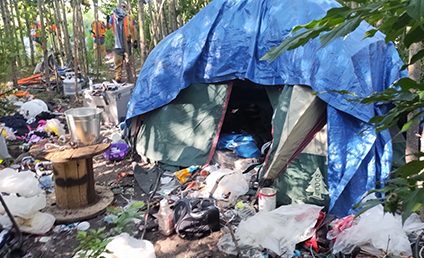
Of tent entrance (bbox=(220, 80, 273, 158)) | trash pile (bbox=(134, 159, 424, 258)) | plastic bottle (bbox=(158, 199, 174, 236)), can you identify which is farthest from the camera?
tent entrance (bbox=(220, 80, 273, 158))

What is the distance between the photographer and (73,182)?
3.83 m

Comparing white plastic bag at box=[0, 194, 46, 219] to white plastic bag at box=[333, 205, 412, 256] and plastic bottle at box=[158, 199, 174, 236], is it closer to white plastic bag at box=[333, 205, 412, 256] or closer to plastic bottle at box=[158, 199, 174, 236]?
plastic bottle at box=[158, 199, 174, 236]

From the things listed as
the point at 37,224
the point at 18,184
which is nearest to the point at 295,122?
the point at 37,224

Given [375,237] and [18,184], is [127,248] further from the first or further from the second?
[375,237]

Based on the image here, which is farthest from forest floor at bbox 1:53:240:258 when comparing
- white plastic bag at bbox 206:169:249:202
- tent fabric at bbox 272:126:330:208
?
tent fabric at bbox 272:126:330:208

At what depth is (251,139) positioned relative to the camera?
5012 millimetres

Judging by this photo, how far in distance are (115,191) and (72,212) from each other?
0.71 m

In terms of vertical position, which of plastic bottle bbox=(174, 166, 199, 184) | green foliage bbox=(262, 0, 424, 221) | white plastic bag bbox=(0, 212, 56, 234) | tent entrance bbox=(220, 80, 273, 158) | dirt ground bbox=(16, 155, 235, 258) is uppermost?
green foliage bbox=(262, 0, 424, 221)

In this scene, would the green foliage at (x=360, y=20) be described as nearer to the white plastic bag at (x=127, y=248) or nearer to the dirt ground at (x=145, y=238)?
the white plastic bag at (x=127, y=248)

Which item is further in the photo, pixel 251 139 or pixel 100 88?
pixel 100 88

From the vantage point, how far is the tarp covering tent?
3697 millimetres

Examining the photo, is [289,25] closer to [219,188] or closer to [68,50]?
[219,188]

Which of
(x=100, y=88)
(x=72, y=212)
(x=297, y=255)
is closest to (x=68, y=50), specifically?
(x=100, y=88)

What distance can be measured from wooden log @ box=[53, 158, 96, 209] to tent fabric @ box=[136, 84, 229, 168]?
1330mm
